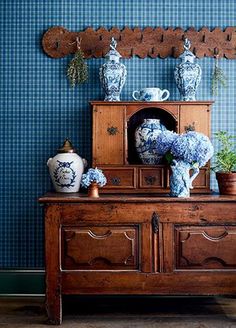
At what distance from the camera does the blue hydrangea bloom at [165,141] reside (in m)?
3.58

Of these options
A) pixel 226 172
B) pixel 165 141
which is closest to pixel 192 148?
pixel 165 141

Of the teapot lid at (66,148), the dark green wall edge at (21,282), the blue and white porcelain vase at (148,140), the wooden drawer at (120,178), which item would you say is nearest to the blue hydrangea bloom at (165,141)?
the blue and white porcelain vase at (148,140)

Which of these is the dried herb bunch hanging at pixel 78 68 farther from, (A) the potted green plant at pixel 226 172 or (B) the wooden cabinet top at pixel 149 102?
(A) the potted green plant at pixel 226 172

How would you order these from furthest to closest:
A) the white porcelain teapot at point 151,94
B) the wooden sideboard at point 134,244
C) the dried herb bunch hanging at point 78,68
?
the dried herb bunch hanging at point 78,68
the white porcelain teapot at point 151,94
the wooden sideboard at point 134,244

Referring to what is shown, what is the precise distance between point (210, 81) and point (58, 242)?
1.79m

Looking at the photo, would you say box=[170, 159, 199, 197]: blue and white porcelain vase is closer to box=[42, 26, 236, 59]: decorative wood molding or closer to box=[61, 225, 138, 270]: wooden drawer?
box=[61, 225, 138, 270]: wooden drawer

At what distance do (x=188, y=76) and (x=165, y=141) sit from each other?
0.65 metres

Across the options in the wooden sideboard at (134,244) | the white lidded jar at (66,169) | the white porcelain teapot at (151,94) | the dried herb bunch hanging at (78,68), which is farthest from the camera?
the dried herb bunch hanging at (78,68)

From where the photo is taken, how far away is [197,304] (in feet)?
12.9

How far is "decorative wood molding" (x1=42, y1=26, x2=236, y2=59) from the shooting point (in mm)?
4172

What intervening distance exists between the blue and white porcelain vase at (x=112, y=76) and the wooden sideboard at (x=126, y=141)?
134 mm

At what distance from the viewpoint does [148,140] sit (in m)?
3.87

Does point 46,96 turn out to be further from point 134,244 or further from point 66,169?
point 134,244

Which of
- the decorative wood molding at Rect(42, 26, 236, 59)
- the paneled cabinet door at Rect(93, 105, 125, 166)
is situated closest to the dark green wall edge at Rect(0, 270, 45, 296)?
the paneled cabinet door at Rect(93, 105, 125, 166)
